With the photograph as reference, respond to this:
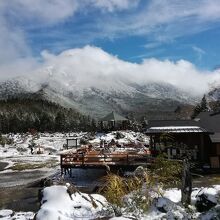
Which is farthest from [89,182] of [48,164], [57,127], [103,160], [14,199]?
[57,127]

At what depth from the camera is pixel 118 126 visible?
86.8 meters

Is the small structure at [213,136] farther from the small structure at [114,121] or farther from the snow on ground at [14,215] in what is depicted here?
the small structure at [114,121]

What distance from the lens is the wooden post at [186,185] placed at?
777 inches

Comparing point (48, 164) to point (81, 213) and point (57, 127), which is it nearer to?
point (81, 213)

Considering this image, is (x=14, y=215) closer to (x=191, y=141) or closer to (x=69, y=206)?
(x=69, y=206)

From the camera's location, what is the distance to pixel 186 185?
19.9 meters

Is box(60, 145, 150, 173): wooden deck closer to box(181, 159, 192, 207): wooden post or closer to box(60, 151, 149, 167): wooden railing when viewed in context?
box(60, 151, 149, 167): wooden railing

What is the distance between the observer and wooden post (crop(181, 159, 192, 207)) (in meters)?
19.7

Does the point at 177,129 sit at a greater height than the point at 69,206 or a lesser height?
greater

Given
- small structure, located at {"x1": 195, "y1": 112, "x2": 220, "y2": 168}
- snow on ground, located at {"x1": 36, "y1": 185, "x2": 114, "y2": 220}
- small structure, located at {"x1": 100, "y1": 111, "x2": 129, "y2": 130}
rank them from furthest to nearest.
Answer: small structure, located at {"x1": 100, "y1": 111, "x2": 129, "y2": 130}
small structure, located at {"x1": 195, "y1": 112, "x2": 220, "y2": 168}
snow on ground, located at {"x1": 36, "y1": 185, "x2": 114, "y2": 220}

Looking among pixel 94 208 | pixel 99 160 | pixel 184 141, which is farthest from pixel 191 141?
pixel 94 208

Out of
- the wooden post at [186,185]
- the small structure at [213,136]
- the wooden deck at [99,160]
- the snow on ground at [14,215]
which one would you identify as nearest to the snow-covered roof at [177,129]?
the small structure at [213,136]

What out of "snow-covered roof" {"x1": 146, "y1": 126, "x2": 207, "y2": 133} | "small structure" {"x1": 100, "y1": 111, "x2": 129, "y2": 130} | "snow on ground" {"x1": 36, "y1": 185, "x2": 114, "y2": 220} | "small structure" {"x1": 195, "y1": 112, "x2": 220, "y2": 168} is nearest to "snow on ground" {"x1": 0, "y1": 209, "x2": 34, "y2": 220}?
"snow on ground" {"x1": 36, "y1": 185, "x2": 114, "y2": 220}

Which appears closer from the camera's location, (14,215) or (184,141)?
(14,215)
